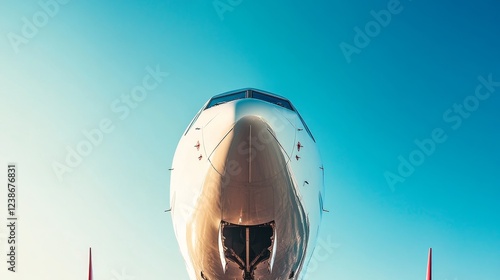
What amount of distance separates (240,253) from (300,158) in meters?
2.14

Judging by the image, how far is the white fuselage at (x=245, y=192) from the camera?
6641 mm

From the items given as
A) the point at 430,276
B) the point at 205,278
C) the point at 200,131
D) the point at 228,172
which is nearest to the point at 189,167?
the point at 200,131

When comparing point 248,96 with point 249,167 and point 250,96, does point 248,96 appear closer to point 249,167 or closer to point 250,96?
point 250,96

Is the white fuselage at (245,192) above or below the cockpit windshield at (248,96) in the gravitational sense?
below

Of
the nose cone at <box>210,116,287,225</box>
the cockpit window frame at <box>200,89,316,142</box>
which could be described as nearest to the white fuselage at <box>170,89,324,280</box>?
the nose cone at <box>210,116,287,225</box>

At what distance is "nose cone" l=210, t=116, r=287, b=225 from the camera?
6.53 metres

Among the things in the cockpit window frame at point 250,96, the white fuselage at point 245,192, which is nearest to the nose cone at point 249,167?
the white fuselage at point 245,192

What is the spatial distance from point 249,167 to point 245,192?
0.45 meters

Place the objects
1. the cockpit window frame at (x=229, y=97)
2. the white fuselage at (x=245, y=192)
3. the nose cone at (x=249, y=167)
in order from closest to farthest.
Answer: the nose cone at (x=249, y=167)
the white fuselage at (x=245, y=192)
the cockpit window frame at (x=229, y=97)

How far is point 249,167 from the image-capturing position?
21.4 feet

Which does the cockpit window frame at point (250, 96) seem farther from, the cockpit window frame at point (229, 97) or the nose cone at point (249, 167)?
the nose cone at point (249, 167)

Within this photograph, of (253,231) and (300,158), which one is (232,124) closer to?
(300,158)

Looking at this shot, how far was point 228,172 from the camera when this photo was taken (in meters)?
6.64

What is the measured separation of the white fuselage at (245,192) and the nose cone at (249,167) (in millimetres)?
15
